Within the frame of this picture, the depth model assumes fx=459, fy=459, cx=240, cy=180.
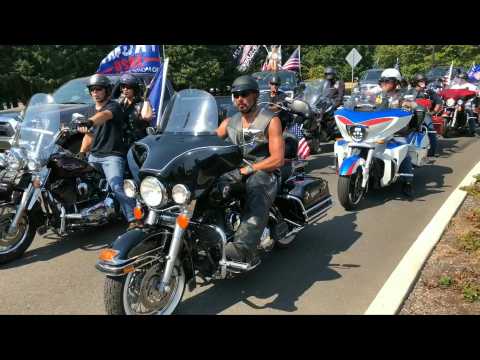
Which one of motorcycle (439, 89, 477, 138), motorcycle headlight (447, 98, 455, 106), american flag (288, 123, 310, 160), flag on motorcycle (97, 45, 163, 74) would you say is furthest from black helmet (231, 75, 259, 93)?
motorcycle headlight (447, 98, 455, 106)

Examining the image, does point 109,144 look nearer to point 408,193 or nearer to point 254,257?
point 254,257

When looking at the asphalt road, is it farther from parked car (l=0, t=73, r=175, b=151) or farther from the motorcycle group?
parked car (l=0, t=73, r=175, b=151)

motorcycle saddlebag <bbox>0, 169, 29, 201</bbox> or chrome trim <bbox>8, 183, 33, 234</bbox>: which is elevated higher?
motorcycle saddlebag <bbox>0, 169, 29, 201</bbox>

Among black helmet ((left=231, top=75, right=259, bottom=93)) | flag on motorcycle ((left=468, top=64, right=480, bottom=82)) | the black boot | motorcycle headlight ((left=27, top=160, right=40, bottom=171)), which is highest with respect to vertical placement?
black helmet ((left=231, top=75, right=259, bottom=93))

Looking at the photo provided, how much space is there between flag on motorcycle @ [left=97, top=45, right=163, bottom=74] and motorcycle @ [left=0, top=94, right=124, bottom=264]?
14.7 feet

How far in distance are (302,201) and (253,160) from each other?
2.84 feet

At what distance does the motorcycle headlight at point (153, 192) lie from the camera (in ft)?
11.0

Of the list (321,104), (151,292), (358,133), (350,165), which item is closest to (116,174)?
(151,292)

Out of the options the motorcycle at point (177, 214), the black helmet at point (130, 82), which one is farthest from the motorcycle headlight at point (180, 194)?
the black helmet at point (130, 82)

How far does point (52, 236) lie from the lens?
5.75 m

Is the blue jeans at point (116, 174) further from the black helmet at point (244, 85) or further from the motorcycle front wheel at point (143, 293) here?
the black helmet at point (244, 85)

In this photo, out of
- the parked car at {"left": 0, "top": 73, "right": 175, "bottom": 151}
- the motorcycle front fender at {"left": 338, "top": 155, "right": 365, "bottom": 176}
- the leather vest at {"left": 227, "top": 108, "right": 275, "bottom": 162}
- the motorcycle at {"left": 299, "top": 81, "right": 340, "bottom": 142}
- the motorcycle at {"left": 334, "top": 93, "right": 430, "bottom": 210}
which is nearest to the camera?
the leather vest at {"left": 227, "top": 108, "right": 275, "bottom": 162}

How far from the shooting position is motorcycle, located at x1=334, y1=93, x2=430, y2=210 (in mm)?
6484

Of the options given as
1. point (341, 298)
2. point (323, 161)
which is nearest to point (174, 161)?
point (341, 298)
